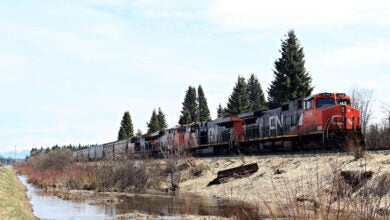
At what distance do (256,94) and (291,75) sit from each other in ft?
103

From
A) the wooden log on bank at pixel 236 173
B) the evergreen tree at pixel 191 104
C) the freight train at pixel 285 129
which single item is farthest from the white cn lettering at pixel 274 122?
the evergreen tree at pixel 191 104

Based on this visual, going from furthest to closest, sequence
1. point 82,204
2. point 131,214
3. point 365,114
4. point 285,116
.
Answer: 1. point 365,114
2. point 285,116
3. point 82,204
4. point 131,214

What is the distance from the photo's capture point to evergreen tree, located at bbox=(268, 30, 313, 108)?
2290 inches

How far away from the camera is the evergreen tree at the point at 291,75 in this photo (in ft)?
191

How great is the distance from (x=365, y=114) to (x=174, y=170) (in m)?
32.7

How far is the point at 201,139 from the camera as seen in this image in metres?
46.1

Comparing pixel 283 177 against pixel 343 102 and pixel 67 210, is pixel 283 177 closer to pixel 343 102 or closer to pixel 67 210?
pixel 343 102

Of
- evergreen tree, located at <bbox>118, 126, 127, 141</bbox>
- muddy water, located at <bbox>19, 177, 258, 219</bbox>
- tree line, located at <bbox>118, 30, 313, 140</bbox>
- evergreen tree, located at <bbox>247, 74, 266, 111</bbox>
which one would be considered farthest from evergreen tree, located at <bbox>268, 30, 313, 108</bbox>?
evergreen tree, located at <bbox>118, 126, 127, 141</bbox>

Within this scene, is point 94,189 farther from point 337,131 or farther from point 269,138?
point 337,131

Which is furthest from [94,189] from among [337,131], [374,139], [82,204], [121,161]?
[374,139]

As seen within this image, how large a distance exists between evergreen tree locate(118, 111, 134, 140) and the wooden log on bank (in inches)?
3543

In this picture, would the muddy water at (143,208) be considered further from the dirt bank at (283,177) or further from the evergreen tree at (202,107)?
the evergreen tree at (202,107)

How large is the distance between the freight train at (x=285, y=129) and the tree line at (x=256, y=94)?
6.99 ft

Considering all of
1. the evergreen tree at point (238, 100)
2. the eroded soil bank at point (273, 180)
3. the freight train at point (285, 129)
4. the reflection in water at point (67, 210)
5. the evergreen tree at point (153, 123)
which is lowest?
the reflection in water at point (67, 210)
